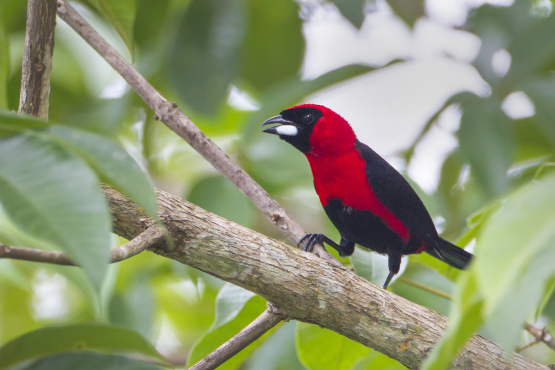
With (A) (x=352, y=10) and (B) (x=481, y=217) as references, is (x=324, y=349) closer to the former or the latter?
(B) (x=481, y=217)

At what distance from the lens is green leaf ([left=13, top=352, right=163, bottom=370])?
131cm

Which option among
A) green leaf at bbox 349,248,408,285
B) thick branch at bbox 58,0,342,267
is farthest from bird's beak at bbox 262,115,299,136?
green leaf at bbox 349,248,408,285

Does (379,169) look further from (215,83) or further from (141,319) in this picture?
(141,319)

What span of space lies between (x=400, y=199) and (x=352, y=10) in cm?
108

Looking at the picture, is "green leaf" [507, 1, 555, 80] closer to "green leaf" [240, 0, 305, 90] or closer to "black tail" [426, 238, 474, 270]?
"black tail" [426, 238, 474, 270]

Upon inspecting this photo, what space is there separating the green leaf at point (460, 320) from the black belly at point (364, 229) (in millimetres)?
1772

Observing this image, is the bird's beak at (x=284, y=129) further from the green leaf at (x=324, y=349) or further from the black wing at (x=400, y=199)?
the green leaf at (x=324, y=349)

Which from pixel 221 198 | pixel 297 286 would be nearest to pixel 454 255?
pixel 221 198

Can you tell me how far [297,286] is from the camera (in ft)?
5.24

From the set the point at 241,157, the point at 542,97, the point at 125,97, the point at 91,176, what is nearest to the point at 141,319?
the point at 241,157

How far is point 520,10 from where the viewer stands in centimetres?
335

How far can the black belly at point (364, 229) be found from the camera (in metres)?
2.62

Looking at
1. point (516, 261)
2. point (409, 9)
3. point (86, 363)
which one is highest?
point (409, 9)

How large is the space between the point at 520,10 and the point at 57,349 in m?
3.34
